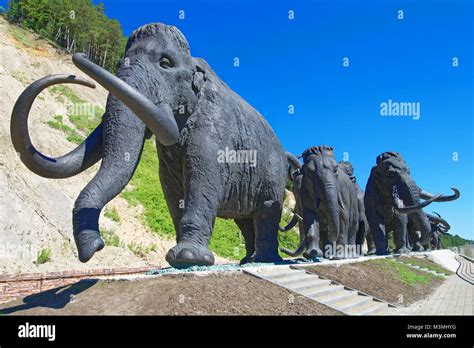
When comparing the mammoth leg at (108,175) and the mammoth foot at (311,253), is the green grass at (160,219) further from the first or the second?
the mammoth leg at (108,175)

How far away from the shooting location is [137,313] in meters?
4.30

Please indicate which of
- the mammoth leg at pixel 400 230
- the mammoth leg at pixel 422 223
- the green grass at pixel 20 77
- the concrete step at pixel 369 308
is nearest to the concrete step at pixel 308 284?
the concrete step at pixel 369 308

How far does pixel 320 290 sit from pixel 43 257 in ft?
33.1

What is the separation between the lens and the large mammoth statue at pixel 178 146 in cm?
433

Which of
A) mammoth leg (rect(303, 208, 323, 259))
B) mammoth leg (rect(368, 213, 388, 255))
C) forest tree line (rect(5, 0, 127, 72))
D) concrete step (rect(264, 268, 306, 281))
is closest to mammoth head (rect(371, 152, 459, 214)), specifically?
mammoth leg (rect(368, 213, 388, 255))

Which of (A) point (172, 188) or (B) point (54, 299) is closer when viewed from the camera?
(B) point (54, 299)

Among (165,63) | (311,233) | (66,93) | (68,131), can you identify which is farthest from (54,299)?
(66,93)

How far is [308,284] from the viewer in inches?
255

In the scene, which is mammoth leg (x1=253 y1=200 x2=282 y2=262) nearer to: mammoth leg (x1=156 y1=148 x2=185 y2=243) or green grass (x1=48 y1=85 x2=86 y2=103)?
mammoth leg (x1=156 y1=148 x2=185 y2=243)

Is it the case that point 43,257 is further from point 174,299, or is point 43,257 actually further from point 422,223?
point 422,223

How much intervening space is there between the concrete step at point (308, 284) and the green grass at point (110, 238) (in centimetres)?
1196
